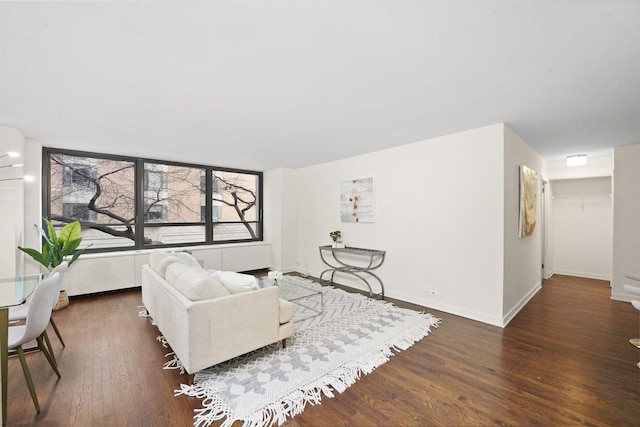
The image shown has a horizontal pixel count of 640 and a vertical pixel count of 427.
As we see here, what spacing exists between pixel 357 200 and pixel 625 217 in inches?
157

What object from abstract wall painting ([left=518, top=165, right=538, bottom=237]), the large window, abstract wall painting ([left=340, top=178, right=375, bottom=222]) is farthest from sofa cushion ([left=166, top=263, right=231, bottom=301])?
abstract wall painting ([left=518, top=165, right=538, bottom=237])

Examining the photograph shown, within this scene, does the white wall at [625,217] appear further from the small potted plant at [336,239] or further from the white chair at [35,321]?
the white chair at [35,321]

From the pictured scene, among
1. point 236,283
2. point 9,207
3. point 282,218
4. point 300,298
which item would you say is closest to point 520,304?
point 300,298

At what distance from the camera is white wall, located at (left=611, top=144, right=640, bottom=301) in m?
3.93

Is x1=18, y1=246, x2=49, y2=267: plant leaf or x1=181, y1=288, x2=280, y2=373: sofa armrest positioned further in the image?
x1=18, y1=246, x2=49, y2=267: plant leaf

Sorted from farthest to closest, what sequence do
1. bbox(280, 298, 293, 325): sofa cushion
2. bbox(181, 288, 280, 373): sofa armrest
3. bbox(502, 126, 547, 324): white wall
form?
bbox(502, 126, 547, 324): white wall, bbox(280, 298, 293, 325): sofa cushion, bbox(181, 288, 280, 373): sofa armrest

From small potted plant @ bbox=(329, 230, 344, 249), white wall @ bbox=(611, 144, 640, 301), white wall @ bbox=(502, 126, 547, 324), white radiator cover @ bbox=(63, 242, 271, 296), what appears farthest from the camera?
small potted plant @ bbox=(329, 230, 344, 249)

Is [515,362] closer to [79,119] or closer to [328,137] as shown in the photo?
[328,137]

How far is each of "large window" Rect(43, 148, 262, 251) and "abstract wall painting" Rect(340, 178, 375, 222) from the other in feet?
8.55

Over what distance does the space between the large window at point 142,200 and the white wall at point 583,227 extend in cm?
692

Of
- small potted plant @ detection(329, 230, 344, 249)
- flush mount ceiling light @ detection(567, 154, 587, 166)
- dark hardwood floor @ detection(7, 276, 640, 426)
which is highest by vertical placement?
flush mount ceiling light @ detection(567, 154, 587, 166)

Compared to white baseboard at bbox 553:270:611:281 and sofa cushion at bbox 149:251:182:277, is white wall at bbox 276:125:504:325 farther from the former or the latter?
white baseboard at bbox 553:270:611:281

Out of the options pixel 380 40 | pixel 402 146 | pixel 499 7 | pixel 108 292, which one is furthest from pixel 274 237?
pixel 499 7

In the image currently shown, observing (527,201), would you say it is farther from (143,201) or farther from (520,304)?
(143,201)
